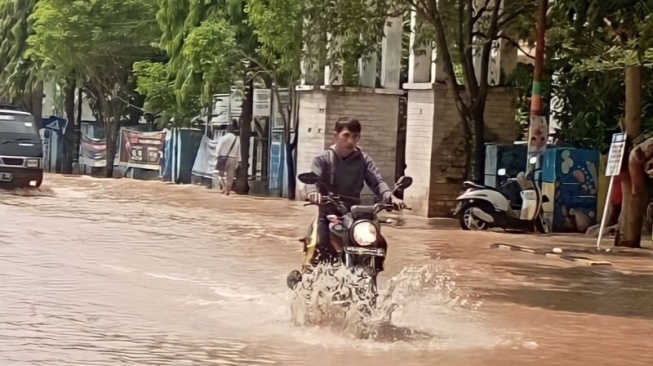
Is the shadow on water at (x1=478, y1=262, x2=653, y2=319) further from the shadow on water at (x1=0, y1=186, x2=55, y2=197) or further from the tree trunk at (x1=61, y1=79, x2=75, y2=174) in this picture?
the tree trunk at (x1=61, y1=79, x2=75, y2=174)

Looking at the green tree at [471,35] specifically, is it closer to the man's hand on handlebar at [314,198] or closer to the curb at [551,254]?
the curb at [551,254]

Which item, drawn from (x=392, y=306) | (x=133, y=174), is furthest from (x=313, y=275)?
(x=133, y=174)

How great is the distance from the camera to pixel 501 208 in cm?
2070

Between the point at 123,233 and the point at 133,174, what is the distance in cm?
2389

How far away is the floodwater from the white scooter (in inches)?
30.4

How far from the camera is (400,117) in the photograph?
90.9 feet

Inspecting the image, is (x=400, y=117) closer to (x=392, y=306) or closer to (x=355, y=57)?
(x=355, y=57)

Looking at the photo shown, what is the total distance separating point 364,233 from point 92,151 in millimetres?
36483

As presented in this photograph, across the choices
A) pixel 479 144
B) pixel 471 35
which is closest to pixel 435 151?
pixel 479 144

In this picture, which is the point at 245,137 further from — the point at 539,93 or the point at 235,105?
the point at 539,93

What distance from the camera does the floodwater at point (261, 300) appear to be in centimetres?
838

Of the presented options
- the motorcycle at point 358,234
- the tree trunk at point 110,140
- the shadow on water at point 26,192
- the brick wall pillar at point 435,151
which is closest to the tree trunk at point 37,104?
the tree trunk at point 110,140

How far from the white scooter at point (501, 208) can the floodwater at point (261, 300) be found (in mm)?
772

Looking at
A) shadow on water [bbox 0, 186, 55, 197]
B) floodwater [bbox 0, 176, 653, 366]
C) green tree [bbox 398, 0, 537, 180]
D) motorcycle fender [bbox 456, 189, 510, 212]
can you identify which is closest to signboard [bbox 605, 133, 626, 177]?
floodwater [bbox 0, 176, 653, 366]
